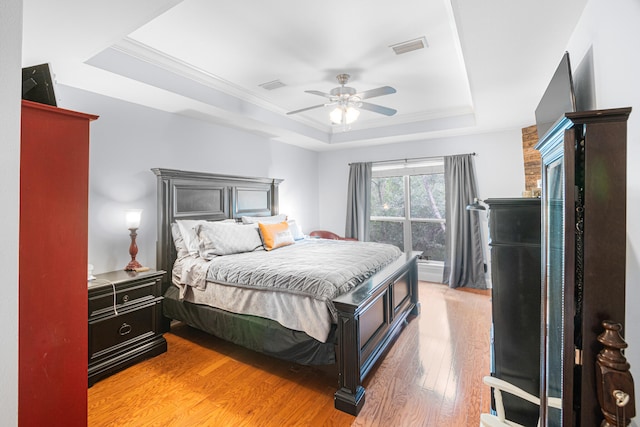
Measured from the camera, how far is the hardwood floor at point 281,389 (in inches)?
74.8

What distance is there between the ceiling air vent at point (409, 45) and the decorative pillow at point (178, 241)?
2.78 metres

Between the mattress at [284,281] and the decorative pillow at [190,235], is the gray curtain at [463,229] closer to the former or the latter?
the mattress at [284,281]

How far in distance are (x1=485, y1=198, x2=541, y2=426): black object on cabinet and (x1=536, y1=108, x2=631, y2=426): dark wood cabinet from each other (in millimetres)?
744

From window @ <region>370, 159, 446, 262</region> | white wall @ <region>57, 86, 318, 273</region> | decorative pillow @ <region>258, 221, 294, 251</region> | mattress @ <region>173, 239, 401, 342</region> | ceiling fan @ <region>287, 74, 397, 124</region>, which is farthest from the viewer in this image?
window @ <region>370, 159, 446, 262</region>

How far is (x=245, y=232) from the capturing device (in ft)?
11.3

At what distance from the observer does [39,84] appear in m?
1.44

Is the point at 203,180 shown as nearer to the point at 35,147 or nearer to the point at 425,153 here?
the point at 35,147

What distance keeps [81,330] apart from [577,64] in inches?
115

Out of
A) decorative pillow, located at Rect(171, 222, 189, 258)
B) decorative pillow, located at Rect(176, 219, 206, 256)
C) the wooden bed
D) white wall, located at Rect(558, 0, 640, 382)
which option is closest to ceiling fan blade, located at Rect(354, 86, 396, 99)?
white wall, located at Rect(558, 0, 640, 382)

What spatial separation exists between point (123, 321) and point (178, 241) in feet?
3.12

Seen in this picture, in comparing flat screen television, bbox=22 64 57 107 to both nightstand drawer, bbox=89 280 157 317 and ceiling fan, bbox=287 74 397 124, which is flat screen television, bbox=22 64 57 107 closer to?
nightstand drawer, bbox=89 280 157 317

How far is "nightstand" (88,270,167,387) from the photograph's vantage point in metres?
2.31

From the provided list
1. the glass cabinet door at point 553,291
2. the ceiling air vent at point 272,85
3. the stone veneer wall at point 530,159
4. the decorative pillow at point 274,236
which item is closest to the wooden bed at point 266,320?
the decorative pillow at point 274,236

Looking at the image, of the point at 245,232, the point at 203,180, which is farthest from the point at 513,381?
the point at 203,180
